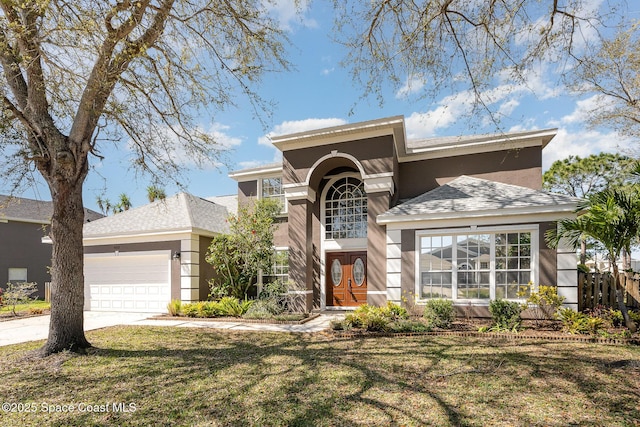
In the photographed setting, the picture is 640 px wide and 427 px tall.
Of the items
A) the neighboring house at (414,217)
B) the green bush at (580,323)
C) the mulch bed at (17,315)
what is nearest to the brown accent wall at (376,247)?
the neighboring house at (414,217)

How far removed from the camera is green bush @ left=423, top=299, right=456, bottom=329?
8.93 meters

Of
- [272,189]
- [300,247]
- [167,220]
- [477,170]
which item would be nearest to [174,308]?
[167,220]

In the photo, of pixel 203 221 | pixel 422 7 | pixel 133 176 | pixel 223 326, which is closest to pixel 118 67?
pixel 133 176

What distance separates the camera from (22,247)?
21.0m

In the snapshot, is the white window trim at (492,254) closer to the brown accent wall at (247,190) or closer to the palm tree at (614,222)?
the palm tree at (614,222)

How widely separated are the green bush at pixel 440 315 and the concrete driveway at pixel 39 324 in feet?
30.0

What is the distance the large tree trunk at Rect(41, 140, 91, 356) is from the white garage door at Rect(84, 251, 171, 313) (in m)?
6.75

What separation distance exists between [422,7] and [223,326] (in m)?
9.52

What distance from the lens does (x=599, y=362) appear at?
585 cm

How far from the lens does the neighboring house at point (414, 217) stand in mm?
9672

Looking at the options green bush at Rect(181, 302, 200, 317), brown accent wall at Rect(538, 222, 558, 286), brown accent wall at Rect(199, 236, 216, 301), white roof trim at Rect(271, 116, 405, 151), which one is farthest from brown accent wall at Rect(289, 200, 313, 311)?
brown accent wall at Rect(538, 222, 558, 286)

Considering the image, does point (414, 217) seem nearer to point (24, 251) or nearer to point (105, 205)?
point (24, 251)

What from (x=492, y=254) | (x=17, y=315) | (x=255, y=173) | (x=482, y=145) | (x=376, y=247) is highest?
(x=482, y=145)

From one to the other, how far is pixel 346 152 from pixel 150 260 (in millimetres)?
8991
